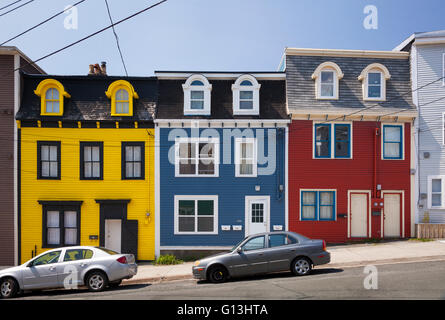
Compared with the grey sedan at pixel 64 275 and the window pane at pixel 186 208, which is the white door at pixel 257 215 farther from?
the grey sedan at pixel 64 275

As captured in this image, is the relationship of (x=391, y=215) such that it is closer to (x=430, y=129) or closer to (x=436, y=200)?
(x=436, y=200)

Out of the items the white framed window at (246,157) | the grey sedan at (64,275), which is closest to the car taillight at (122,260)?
the grey sedan at (64,275)

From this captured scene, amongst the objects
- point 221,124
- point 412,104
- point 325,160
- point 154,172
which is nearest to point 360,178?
point 325,160

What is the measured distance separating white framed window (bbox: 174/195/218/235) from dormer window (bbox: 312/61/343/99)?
25.0ft

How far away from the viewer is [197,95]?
1568cm

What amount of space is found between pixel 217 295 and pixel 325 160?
966 centimetres

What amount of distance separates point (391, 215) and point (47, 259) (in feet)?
49.4

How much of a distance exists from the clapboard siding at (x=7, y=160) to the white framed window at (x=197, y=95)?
8.58 metres

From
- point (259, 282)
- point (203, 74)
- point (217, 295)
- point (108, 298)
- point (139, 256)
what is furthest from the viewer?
point (203, 74)

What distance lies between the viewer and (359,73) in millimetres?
16031

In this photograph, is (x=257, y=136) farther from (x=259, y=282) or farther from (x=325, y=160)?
(x=259, y=282)

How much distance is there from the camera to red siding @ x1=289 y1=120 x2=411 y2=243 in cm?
1500

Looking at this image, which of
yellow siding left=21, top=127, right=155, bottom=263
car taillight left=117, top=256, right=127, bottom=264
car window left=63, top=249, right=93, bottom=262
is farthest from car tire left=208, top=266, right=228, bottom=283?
yellow siding left=21, top=127, right=155, bottom=263

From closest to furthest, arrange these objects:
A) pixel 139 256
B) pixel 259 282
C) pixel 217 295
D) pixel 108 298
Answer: pixel 217 295
pixel 108 298
pixel 259 282
pixel 139 256
